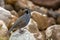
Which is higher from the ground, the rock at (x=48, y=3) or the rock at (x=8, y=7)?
the rock at (x=8, y=7)

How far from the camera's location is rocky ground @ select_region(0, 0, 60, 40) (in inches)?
238

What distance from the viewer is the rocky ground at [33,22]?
604 centimetres

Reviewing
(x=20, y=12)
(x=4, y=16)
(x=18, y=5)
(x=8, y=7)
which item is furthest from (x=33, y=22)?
(x=18, y=5)

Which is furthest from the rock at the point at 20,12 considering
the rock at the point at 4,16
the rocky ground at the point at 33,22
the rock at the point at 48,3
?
the rock at the point at 48,3

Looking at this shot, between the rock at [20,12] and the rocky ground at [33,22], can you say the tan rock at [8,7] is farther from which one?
the rock at [20,12]

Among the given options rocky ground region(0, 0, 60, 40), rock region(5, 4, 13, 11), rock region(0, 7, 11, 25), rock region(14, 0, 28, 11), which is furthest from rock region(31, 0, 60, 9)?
rock region(0, 7, 11, 25)

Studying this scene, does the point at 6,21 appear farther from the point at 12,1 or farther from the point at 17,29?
the point at 12,1

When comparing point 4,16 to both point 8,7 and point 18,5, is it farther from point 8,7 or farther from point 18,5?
point 18,5

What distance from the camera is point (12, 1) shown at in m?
10.5

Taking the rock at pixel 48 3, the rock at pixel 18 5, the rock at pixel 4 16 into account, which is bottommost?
the rock at pixel 48 3

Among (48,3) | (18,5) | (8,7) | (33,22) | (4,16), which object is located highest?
(4,16)

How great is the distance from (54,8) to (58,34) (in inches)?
234

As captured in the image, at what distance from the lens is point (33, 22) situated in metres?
7.14

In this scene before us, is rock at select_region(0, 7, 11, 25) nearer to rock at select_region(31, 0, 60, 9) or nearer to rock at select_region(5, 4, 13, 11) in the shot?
rock at select_region(5, 4, 13, 11)
